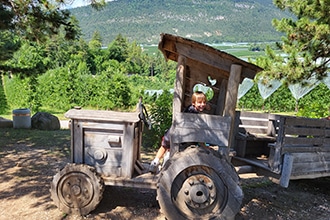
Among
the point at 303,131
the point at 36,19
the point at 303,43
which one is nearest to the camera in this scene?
the point at 303,131

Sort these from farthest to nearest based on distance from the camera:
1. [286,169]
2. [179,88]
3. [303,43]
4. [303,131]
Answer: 1. [303,43]
2. [303,131]
3. [286,169]
4. [179,88]

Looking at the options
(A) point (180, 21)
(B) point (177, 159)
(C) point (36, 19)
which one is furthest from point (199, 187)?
(A) point (180, 21)

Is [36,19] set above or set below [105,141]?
above

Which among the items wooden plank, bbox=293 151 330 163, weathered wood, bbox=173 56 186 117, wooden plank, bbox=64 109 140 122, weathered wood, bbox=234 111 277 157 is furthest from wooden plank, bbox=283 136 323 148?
wooden plank, bbox=64 109 140 122

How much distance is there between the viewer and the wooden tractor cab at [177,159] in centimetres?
337

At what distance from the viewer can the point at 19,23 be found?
6.77 meters

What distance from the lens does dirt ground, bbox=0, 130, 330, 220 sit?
3.77m

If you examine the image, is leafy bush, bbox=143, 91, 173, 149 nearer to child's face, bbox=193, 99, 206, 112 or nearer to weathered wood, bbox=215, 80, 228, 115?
weathered wood, bbox=215, 80, 228, 115

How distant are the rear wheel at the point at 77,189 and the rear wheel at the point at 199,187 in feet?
2.51

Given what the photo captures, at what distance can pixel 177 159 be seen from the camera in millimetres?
3379

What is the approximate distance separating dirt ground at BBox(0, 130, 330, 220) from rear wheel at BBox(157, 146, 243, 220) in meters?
0.51

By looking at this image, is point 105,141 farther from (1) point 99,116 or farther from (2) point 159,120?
(2) point 159,120

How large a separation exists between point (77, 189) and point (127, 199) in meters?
0.93

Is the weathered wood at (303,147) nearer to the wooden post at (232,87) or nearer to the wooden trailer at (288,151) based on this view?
the wooden trailer at (288,151)
